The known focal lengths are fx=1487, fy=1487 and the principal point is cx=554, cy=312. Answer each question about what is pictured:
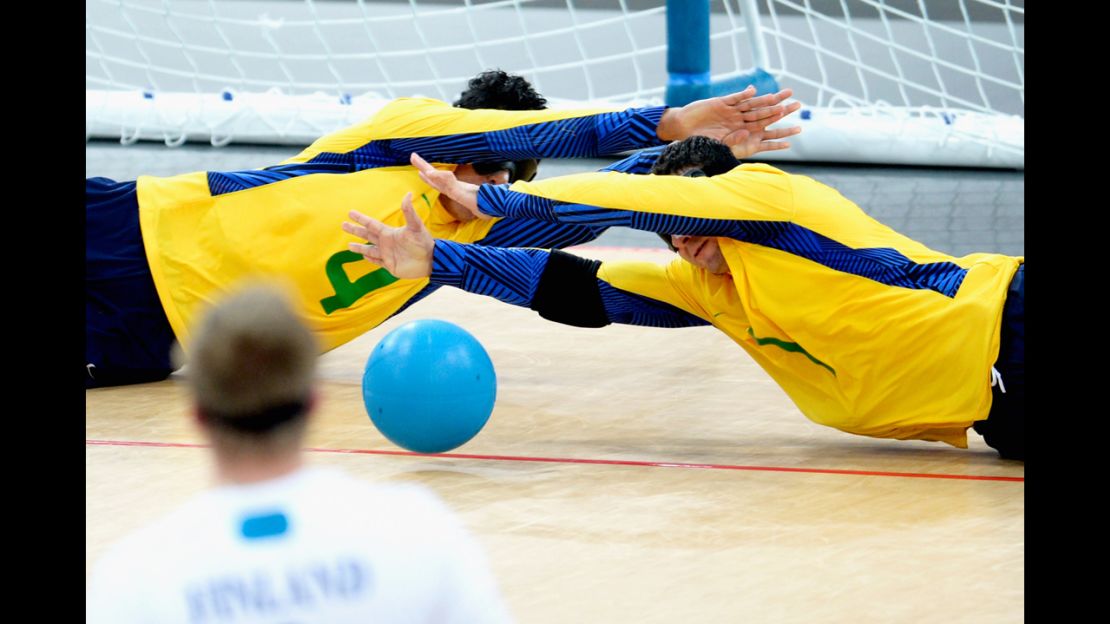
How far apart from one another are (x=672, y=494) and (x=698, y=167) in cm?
86

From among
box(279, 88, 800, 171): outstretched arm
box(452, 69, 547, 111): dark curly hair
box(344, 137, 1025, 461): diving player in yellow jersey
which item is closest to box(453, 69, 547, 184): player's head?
box(452, 69, 547, 111): dark curly hair

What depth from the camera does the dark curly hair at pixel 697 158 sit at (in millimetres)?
3764

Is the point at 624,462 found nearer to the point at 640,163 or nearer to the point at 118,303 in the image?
the point at 640,163

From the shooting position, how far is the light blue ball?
3621 mm

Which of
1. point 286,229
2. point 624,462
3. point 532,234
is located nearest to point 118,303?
point 286,229

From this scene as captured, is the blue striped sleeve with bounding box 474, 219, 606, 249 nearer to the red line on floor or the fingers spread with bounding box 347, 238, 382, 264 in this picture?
the fingers spread with bounding box 347, 238, 382, 264

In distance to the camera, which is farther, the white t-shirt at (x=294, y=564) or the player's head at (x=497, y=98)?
the player's head at (x=497, y=98)

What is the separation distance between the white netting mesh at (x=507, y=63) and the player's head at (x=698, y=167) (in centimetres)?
297

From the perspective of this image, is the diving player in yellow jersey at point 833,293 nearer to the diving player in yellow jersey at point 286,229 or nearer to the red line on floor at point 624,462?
the red line on floor at point 624,462

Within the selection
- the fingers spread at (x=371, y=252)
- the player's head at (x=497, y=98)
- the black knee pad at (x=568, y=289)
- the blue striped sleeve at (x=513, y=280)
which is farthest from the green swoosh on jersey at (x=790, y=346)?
the player's head at (x=497, y=98)

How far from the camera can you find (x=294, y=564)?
1485 mm
